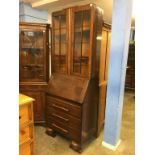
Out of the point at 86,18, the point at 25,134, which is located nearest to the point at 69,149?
the point at 25,134

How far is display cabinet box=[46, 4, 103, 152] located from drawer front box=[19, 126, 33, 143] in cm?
63

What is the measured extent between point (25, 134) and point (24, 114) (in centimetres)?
25

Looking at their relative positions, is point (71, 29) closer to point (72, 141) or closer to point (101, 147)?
point (72, 141)

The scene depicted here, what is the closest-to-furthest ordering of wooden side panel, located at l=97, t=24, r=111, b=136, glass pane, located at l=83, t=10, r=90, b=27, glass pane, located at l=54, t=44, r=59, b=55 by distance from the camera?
glass pane, located at l=83, t=10, r=90, b=27 < wooden side panel, located at l=97, t=24, r=111, b=136 < glass pane, located at l=54, t=44, r=59, b=55

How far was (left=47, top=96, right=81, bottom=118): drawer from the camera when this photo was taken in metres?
2.10

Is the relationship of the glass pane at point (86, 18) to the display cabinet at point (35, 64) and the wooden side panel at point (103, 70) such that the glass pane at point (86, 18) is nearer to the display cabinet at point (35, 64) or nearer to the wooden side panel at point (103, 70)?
the wooden side panel at point (103, 70)

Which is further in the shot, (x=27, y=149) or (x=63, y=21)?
(x=63, y=21)

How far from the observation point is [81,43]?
7.30 feet

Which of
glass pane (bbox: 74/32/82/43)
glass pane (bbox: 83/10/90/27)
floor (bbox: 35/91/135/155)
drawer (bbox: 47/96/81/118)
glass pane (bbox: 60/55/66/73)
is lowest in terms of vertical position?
floor (bbox: 35/91/135/155)

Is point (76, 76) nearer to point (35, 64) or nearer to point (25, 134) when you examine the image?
point (35, 64)

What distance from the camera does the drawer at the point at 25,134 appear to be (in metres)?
1.65

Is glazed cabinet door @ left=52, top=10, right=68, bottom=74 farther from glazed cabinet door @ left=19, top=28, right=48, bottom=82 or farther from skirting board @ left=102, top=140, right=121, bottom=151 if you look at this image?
skirting board @ left=102, top=140, right=121, bottom=151

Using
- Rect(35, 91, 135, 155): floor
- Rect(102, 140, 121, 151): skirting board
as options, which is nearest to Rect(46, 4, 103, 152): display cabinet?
Rect(35, 91, 135, 155): floor
